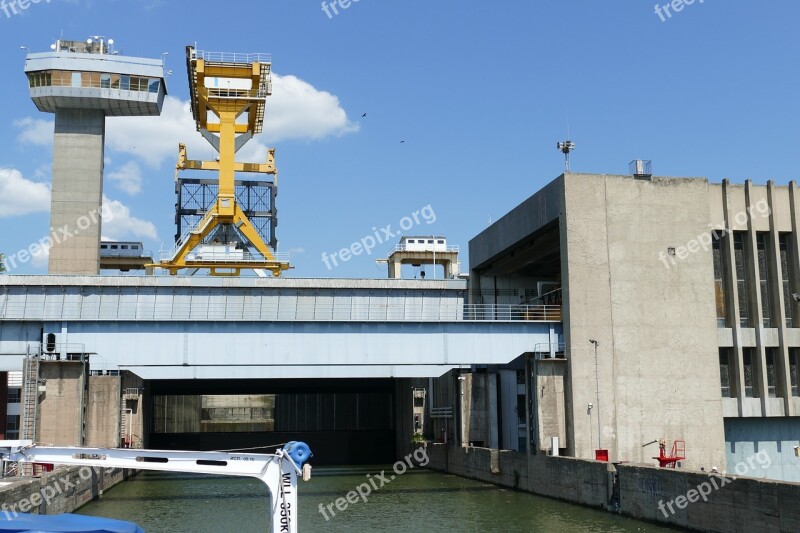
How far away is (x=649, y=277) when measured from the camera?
36562mm

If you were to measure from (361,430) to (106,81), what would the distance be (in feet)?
106

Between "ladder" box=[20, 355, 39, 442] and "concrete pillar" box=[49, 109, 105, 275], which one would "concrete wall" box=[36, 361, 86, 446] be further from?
"concrete pillar" box=[49, 109, 105, 275]

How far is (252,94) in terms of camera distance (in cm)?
6381

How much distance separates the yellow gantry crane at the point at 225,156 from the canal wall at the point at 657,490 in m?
27.1

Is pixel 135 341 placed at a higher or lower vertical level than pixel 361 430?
higher

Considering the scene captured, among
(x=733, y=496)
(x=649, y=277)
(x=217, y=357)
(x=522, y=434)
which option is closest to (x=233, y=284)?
(x=217, y=357)

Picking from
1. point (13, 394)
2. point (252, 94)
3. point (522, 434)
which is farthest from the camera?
point (252, 94)

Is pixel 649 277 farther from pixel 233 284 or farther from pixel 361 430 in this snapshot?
pixel 361 430

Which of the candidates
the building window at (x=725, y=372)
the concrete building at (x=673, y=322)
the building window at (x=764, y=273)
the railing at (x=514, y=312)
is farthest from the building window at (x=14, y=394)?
the building window at (x=764, y=273)

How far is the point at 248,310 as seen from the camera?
50688 mm

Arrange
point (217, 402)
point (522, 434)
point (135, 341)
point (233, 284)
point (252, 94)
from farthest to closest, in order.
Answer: point (217, 402), point (252, 94), point (233, 284), point (522, 434), point (135, 341)

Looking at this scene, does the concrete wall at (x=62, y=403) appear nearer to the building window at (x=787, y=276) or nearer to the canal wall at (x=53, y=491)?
the canal wall at (x=53, y=491)

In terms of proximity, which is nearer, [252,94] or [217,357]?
[217,357]

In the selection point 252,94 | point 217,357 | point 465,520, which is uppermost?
point 252,94
